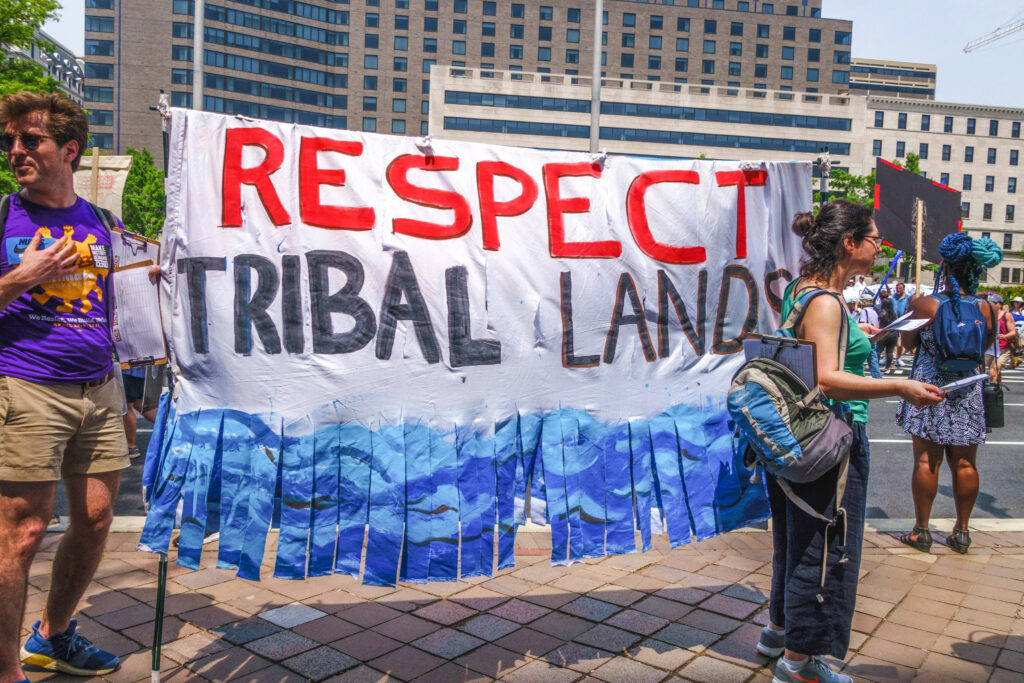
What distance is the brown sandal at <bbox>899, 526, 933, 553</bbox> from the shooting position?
4680 mm

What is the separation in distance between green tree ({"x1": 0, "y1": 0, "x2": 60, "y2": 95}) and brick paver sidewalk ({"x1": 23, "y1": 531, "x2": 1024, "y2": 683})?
745 inches

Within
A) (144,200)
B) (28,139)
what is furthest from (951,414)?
(144,200)

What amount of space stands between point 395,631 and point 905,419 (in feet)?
11.0

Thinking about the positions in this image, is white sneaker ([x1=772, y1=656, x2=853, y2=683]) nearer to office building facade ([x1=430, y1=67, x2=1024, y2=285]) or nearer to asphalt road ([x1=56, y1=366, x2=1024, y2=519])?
asphalt road ([x1=56, y1=366, x2=1024, y2=519])

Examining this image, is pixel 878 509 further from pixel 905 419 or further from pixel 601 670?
pixel 601 670

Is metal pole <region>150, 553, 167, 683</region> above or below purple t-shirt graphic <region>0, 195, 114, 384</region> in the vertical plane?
below

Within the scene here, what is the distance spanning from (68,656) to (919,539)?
4.43 m

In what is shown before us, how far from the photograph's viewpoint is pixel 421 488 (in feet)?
9.57

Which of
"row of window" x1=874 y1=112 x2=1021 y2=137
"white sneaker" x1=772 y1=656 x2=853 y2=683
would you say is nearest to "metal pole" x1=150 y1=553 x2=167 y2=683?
"white sneaker" x1=772 y1=656 x2=853 y2=683

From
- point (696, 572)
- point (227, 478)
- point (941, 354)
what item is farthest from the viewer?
point (941, 354)

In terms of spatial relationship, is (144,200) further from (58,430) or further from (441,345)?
(441,345)

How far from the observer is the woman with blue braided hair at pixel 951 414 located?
14.9 feet

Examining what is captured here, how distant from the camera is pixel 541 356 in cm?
316

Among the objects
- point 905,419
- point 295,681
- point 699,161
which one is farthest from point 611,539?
point 905,419
